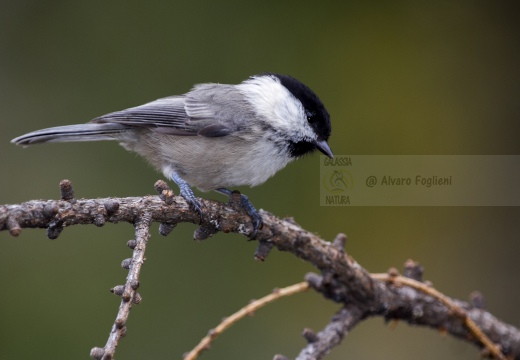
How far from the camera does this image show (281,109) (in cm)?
292

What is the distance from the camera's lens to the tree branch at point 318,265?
1611 mm

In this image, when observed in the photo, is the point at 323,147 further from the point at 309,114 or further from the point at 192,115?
the point at 192,115

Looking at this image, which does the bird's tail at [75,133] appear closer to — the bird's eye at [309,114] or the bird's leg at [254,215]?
the bird's eye at [309,114]

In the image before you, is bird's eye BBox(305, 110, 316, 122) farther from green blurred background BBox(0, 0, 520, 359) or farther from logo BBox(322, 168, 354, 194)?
green blurred background BBox(0, 0, 520, 359)

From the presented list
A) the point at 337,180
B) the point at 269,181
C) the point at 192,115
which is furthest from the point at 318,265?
the point at 269,181

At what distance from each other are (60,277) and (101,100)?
1.25m

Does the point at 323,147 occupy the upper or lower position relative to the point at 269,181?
lower

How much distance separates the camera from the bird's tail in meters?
2.76

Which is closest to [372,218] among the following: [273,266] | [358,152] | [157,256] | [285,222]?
[358,152]

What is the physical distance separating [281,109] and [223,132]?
0.31 m

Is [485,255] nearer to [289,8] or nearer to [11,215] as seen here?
[289,8]

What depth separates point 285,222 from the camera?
204 cm

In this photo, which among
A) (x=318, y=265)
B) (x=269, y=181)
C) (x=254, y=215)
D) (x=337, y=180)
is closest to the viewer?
(x=318, y=265)

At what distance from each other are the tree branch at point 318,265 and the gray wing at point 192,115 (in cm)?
86
